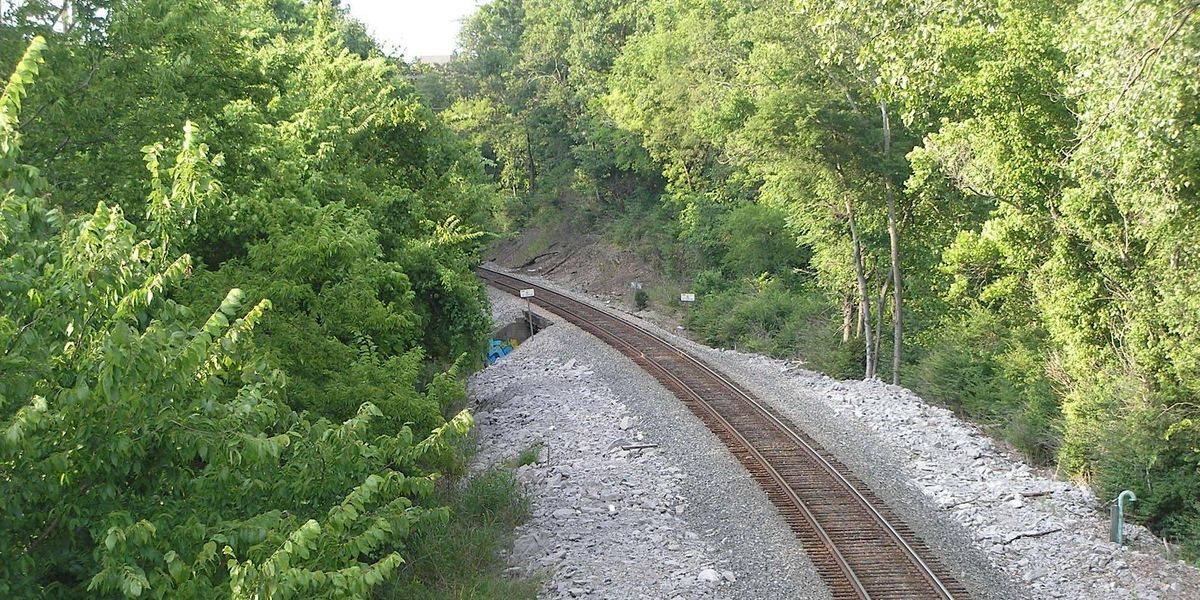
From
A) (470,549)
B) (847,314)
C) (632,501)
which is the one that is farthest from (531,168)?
(470,549)

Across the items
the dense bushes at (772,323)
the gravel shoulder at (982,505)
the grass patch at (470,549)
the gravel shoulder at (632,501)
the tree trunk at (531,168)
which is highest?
the tree trunk at (531,168)

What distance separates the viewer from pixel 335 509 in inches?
215

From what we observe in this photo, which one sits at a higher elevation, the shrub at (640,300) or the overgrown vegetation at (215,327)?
the shrub at (640,300)

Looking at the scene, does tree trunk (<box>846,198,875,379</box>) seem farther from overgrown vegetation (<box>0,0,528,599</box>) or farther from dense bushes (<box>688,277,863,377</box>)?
overgrown vegetation (<box>0,0,528,599</box>)

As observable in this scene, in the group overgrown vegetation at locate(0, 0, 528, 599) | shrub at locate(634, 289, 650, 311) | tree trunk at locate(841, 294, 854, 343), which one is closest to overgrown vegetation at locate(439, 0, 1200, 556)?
tree trunk at locate(841, 294, 854, 343)

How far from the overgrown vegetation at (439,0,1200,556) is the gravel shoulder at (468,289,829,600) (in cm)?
635

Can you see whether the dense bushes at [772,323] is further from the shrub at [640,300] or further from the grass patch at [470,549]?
the grass patch at [470,549]

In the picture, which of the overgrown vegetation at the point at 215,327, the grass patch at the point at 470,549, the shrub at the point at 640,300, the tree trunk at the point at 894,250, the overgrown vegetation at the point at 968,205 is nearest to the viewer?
the overgrown vegetation at the point at 215,327

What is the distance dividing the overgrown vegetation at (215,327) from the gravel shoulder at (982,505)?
6.83m

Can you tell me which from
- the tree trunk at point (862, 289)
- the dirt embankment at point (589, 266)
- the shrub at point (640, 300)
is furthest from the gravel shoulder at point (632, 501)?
the shrub at point (640, 300)

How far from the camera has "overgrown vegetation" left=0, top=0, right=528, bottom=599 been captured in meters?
4.93

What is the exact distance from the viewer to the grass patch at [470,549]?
41.7ft

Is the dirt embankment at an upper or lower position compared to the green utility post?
upper

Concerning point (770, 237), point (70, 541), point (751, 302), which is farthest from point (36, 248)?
point (770, 237)
